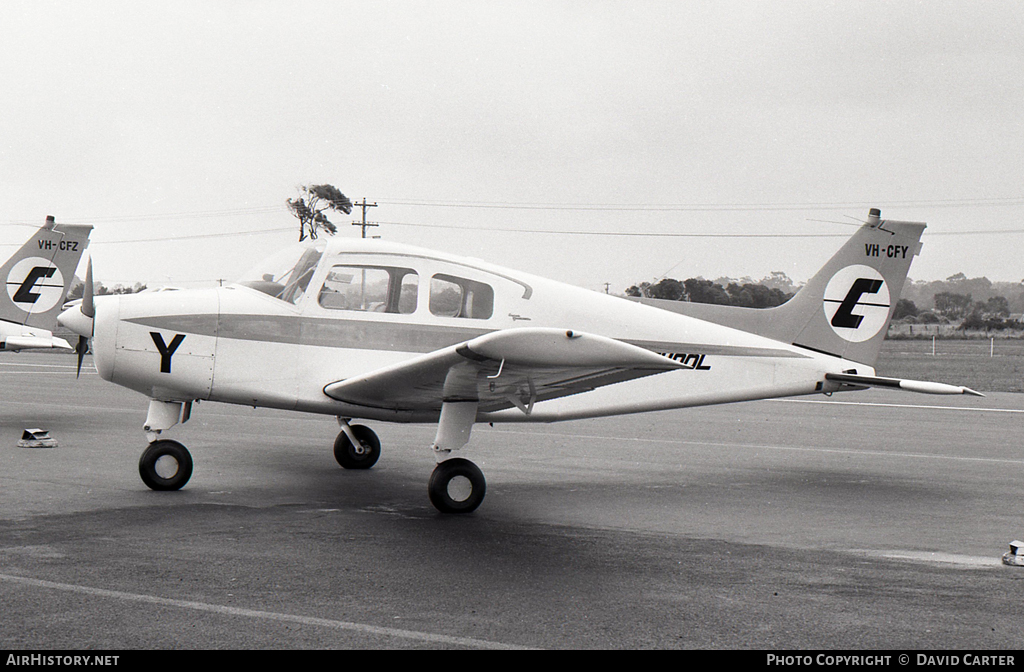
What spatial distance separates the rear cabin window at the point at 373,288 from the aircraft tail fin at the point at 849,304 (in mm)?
2766

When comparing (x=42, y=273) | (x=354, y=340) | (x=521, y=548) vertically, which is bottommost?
(x=521, y=548)

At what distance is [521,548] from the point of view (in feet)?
20.1

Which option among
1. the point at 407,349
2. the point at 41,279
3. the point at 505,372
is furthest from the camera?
the point at 41,279

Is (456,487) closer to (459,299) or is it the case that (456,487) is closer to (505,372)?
(505,372)

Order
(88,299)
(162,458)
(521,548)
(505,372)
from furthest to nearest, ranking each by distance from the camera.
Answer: (88,299) < (162,458) < (505,372) < (521,548)

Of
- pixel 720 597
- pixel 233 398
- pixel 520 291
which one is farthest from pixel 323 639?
pixel 520 291

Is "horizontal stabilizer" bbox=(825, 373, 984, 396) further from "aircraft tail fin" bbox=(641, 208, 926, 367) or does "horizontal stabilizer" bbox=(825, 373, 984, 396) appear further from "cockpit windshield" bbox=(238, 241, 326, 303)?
"cockpit windshield" bbox=(238, 241, 326, 303)

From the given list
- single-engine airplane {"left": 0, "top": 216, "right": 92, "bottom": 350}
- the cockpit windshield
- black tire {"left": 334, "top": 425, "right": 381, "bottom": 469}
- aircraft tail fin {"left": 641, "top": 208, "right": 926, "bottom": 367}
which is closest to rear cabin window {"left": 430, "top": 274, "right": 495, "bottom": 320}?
the cockpit windshield

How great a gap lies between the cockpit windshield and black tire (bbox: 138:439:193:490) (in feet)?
5.36

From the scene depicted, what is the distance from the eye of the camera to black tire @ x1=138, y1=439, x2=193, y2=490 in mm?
7906

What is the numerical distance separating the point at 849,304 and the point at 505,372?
491cm

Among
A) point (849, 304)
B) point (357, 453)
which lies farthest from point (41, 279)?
point (849, 304)

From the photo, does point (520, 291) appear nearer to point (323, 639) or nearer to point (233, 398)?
point (233, 398)

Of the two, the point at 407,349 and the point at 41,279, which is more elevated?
the point at 41,279
